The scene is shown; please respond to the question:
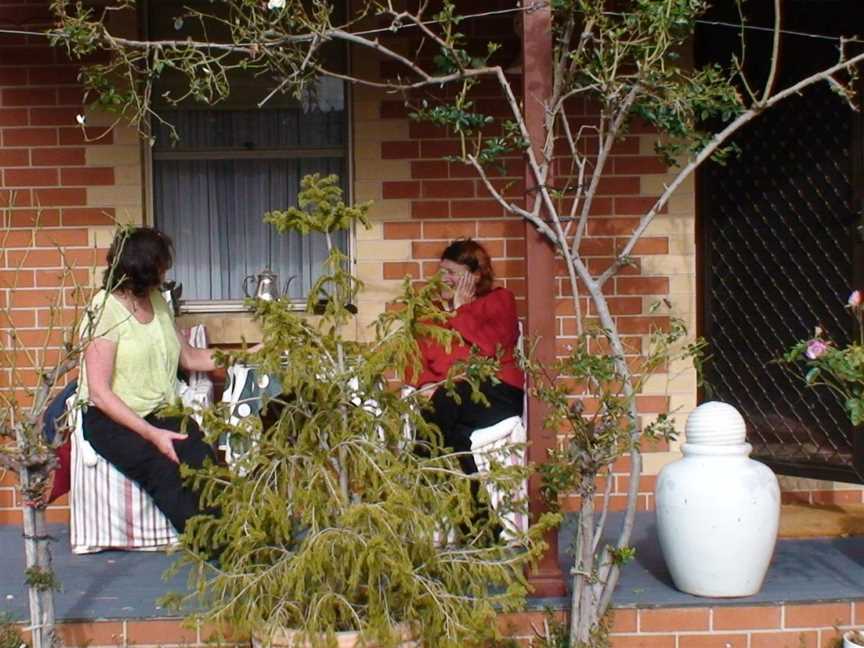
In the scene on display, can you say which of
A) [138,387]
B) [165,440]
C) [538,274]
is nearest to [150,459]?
[165,440]

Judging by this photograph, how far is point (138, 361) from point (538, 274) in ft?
5.58

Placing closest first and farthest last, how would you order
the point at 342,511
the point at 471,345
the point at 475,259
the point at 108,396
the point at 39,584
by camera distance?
the point at 342,511 < the point at 39,584 < the point at 108,396 < the point at 471,345 < the point at 475,259

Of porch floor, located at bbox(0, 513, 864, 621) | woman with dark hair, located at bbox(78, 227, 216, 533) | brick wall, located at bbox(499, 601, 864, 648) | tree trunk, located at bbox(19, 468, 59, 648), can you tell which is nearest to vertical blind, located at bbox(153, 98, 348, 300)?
woman with dark hair, located at bbox(78, 227, 216, 533)

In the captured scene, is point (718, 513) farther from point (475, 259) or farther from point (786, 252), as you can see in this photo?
point (786, 252)

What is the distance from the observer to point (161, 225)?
5.86m

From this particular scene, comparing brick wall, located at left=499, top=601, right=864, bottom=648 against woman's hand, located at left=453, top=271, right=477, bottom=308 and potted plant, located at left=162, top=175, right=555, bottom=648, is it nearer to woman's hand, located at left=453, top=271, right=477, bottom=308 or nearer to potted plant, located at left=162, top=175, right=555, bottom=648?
potted plant, located at left=162, top=175, right=555, bottom=648

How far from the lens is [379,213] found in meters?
5.67

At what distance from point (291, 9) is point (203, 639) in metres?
2.08

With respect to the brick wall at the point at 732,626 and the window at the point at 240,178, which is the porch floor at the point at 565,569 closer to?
the brick wall at the point at 732,626

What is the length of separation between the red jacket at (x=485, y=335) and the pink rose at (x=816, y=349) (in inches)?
53.7

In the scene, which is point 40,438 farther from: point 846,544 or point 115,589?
point 846,544

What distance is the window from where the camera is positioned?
5.81 meters

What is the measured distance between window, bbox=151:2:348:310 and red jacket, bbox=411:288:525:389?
34.3 inches

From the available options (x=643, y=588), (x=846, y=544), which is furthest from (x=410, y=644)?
(x=846, y=544)
